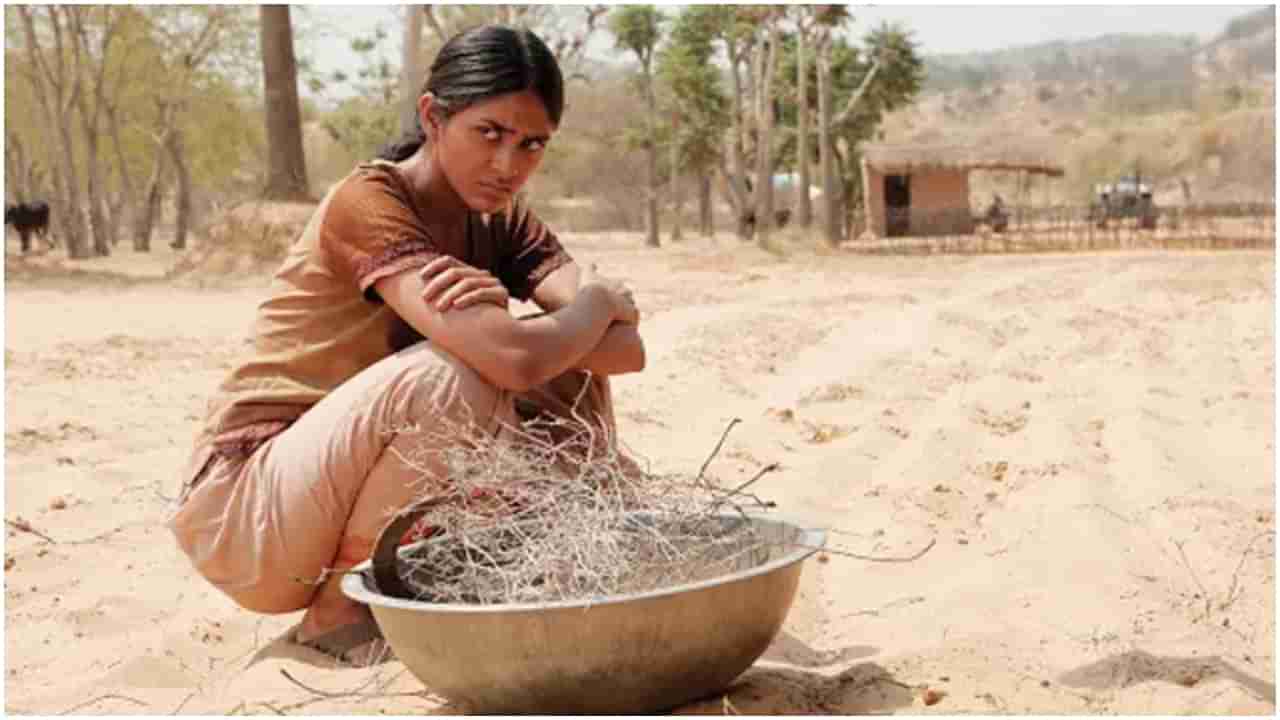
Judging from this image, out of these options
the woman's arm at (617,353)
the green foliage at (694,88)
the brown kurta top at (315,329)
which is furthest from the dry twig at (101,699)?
the green foliage at (694,88)

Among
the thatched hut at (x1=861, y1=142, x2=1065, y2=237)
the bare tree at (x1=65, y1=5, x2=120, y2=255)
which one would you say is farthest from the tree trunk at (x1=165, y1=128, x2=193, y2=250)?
the thatched hut at (x1=861, y1=142, x2=1065, y2=237)

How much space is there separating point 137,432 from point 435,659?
3.61 m

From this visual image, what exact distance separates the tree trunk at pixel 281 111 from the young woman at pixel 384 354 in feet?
39.5

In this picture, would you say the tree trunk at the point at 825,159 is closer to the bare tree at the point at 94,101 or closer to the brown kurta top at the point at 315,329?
the bare tree at the point at 94,101

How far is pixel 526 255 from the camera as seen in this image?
316 centimetres

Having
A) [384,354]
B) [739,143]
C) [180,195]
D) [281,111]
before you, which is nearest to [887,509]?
[384,354]

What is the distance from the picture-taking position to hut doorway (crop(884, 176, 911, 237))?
2833 cm

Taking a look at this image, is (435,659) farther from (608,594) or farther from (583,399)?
(583,399)

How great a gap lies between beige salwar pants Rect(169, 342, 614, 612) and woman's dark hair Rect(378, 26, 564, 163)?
17.5 inches

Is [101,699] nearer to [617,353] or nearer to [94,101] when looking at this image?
[617,353]

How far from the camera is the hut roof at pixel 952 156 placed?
28.5 m

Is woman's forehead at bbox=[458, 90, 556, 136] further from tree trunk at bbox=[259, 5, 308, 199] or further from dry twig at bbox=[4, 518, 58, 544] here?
tree trunk at bbox=[259, 5, 308, 199]

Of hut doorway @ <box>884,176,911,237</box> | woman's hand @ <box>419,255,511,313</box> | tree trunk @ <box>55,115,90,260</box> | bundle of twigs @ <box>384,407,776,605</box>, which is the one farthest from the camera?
hut doorway @ <box>884,176,911,237</box>

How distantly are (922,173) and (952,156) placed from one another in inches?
34.7
